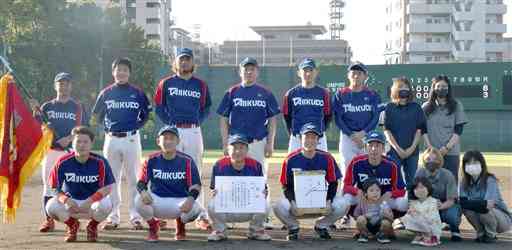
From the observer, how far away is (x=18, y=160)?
873cm

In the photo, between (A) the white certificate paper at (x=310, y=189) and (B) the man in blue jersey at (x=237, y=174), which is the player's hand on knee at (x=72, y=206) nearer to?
(B) the man in blue jersey at (x=237, y=174)

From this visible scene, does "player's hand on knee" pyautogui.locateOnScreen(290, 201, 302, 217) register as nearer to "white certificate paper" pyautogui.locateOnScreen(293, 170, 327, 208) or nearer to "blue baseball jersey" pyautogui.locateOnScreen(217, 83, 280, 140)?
"white certificate paper" pyautogui.locateOnScreen(293, 170, 327, 208)

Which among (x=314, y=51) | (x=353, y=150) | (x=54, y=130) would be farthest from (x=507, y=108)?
(x=314, y=51)

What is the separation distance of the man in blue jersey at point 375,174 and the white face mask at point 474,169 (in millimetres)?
822

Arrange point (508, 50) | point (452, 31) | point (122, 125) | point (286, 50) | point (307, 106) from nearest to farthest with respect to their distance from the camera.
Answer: point (122, 125), point (307, 106), point (452, 31), point (508, 50), point (286, 50)

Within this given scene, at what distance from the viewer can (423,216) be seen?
799 centimetres

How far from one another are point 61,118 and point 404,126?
466cm

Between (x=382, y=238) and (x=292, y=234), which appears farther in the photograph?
(x=292, y=234)

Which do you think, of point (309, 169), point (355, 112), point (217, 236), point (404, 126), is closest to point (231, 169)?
point (217, 236)

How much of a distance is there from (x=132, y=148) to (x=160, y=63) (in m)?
42.0

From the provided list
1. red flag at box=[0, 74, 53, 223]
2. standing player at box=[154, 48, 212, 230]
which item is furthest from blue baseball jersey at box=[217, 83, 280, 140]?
red flag at box=[0, 74, 53, 223]

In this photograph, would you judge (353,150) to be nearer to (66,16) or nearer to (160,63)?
(66,16)

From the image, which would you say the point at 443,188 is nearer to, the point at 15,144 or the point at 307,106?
the point at 307,106

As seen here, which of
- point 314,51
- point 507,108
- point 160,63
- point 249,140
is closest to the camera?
point 249,140
